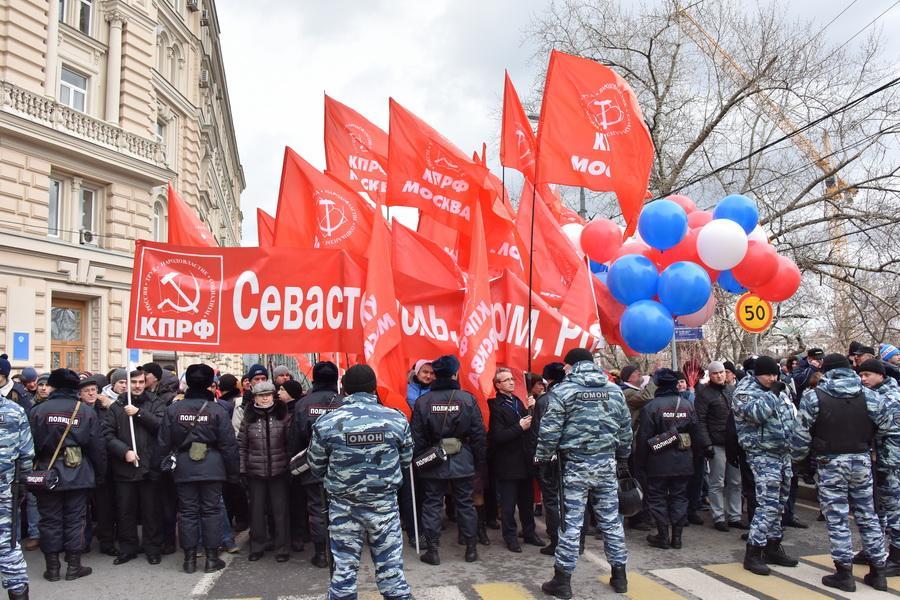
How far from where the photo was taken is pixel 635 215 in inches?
327

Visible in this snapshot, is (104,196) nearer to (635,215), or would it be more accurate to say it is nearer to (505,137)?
(505,137)

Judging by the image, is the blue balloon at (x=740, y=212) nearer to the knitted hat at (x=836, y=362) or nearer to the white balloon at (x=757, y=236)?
the white balloon at (x=757, y=236)

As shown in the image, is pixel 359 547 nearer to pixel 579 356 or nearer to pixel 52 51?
pixel 579 356

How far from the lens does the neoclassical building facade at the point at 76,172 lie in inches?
693

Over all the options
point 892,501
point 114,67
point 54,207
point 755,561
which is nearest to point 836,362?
point 892,501

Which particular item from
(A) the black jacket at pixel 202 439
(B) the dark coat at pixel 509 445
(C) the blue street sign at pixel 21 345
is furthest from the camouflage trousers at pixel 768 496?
(C) the blue street sign at pixel 21 345

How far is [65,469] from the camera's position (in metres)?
6.29

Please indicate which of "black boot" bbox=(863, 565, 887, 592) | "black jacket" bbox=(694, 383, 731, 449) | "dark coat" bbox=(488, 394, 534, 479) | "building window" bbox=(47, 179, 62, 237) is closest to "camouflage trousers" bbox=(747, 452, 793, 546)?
"black boot" bbox=(863, 565, 887, 592)

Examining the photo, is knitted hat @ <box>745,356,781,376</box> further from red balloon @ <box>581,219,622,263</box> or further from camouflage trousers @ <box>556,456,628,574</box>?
red balloon @ <box>581,219,622,263</box>

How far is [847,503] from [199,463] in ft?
19.3

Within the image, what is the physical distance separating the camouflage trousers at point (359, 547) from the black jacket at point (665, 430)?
138 inches

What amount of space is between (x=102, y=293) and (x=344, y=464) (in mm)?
17972

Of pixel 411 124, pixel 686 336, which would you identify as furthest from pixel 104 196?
pixel 686 336

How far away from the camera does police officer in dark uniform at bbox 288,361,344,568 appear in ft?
21.6
